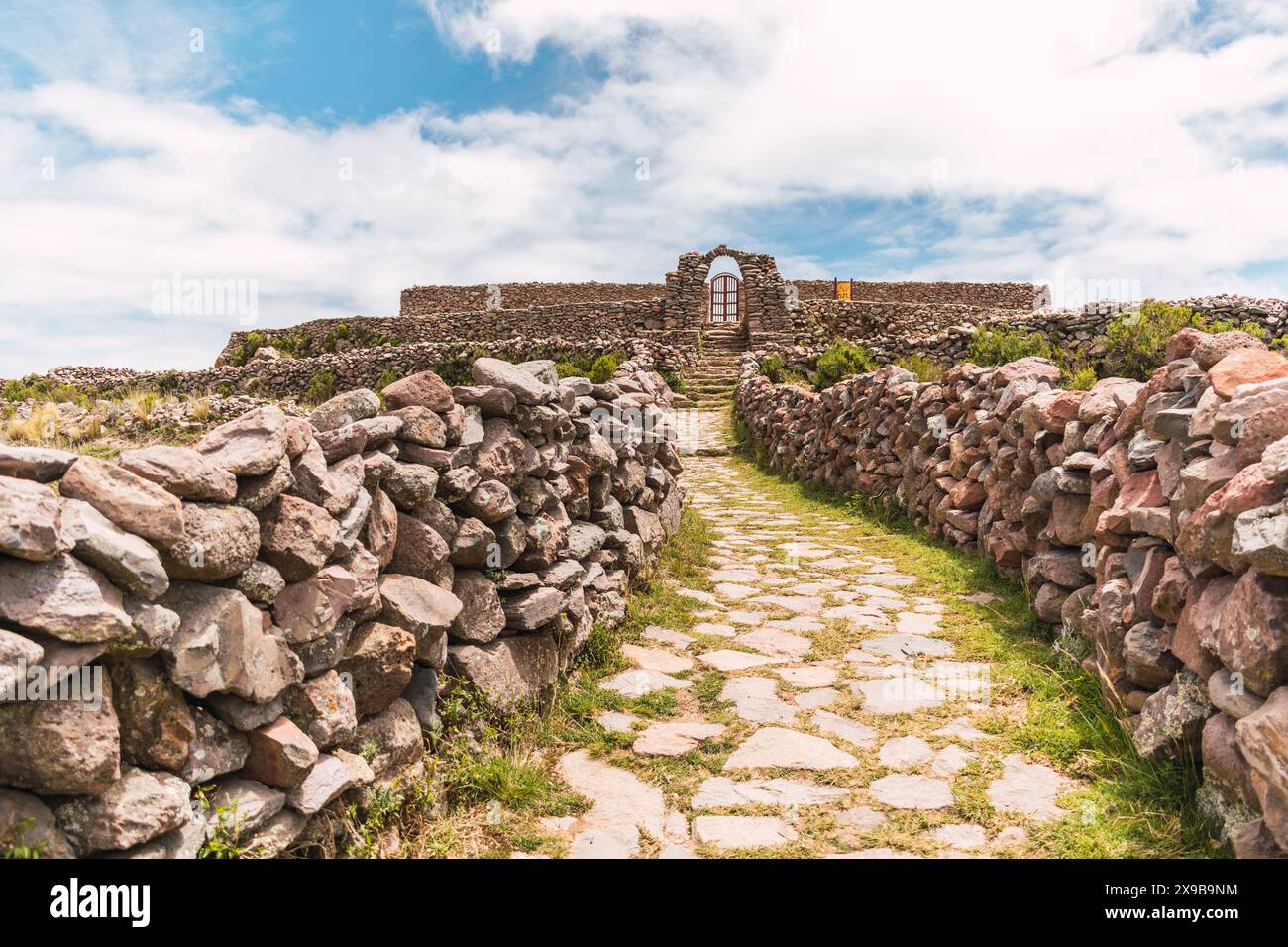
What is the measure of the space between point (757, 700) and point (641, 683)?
0.69m

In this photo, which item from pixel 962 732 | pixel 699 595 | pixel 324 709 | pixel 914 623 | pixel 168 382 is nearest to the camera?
pixel 324 709

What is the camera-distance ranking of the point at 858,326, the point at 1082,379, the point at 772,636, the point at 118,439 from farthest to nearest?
1. the point at 858,326
2. the point at 118,439
3. the point at 1082,379
4. the point at 772,636

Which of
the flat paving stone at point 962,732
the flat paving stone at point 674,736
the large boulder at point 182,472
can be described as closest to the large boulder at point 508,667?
the flat paving stone at point 674,736

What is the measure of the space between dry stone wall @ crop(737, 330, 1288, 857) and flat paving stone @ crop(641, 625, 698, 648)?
2272 millimetres

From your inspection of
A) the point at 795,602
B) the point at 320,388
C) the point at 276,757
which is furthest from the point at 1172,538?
the point at 320,388

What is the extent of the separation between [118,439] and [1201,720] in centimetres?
995

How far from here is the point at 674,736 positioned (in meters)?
3.96

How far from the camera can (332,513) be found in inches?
112

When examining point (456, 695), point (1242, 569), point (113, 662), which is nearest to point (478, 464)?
point (456, 695)

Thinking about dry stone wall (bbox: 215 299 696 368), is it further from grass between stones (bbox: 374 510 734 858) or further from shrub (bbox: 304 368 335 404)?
grass between stones (bbox: 374 510 734 858)

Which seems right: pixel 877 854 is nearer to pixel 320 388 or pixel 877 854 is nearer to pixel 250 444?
pixel 250 444

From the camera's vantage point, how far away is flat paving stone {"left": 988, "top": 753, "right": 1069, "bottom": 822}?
10.5 ft
